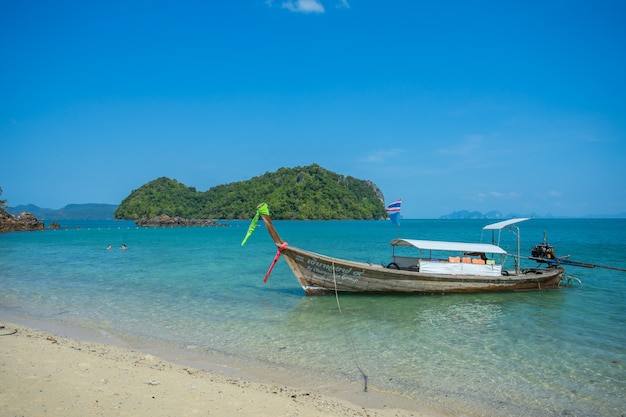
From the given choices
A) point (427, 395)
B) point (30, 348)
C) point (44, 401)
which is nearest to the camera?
point (44, 401)

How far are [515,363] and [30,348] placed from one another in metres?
10.1

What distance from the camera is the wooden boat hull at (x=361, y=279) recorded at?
51.2ft

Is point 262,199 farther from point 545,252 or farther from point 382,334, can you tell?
point 382,334

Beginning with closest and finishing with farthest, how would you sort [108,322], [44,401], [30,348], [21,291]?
[44,401]
[30,348]
[108,322]
[21,291]

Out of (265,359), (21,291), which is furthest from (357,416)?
(21,291)

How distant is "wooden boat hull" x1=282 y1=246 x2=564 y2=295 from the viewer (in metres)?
15.6

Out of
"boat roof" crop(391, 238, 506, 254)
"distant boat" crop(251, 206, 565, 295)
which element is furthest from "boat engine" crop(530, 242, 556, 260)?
"boat roof" crop(391, 238, 506, 254)

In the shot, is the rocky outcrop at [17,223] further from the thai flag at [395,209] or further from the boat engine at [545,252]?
the boat engine at [545,252]

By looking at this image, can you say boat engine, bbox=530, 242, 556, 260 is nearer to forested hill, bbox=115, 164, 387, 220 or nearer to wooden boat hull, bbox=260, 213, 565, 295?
wooden boat hull, bbox=260, 213, 565, 295

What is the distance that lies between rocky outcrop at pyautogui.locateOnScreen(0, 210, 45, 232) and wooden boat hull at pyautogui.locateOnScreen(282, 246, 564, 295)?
7153cm

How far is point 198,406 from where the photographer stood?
19.1 ft

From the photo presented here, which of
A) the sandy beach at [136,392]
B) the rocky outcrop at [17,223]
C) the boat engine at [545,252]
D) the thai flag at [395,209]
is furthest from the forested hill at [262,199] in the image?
the sandy beach at [136,392]

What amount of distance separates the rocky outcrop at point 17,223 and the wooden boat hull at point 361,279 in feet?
235

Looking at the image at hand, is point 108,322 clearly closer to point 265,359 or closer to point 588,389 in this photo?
point 265,359
